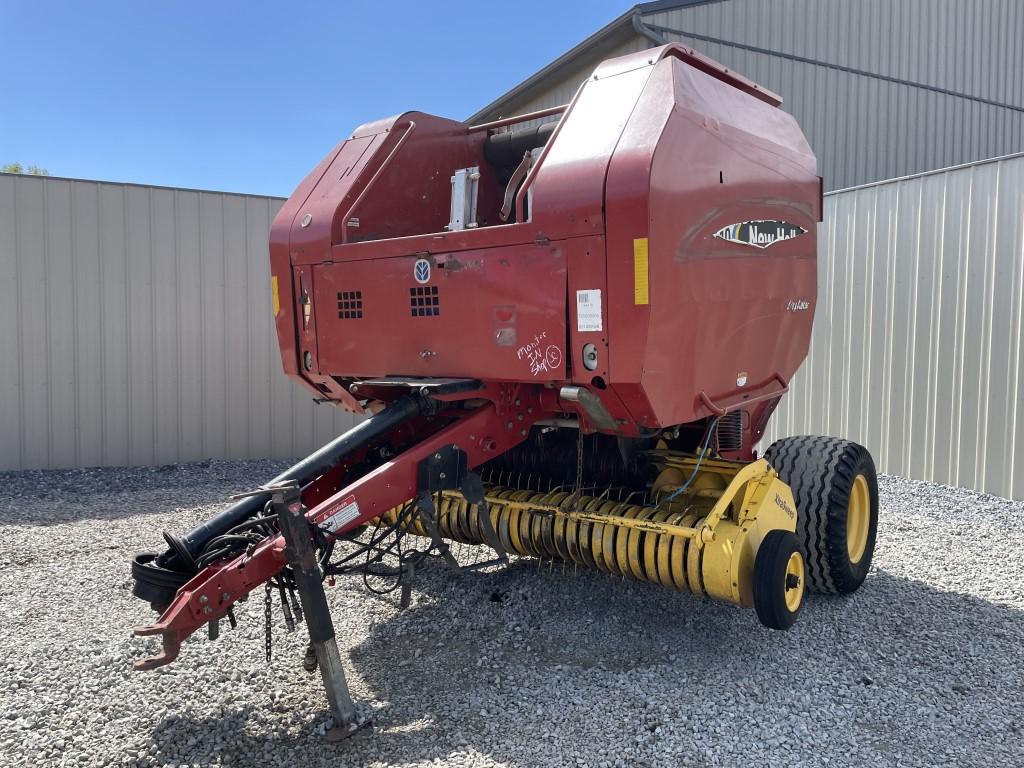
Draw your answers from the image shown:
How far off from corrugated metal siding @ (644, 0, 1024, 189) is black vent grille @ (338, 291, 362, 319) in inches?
315

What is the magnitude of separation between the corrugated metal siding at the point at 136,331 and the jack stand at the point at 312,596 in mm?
5836

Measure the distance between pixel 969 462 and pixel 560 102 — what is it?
826 centimetres

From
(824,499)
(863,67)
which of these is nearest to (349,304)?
(824,499)

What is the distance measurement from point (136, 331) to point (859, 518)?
666cm

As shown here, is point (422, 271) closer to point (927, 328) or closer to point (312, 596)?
point (312, 596)

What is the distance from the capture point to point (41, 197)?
7625mm

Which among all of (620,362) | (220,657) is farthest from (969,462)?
(220,657)

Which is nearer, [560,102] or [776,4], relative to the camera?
[776,4]

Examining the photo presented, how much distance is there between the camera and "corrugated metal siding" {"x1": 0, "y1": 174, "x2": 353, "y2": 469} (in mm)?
7617

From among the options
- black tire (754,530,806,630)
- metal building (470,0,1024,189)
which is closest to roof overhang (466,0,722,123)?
metal building (470,0,1024,189)

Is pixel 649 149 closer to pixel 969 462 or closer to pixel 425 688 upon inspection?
pixel 425 688

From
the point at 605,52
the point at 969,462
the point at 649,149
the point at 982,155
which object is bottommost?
the point at 969,462

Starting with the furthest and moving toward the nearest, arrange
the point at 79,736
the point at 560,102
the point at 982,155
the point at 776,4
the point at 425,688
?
the point at 982,155
the point at 560,102
the point at 776,4
the point at 425,688
the point at 79,736

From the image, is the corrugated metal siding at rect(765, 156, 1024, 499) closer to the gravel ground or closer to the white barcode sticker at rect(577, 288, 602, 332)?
the gravel ground
